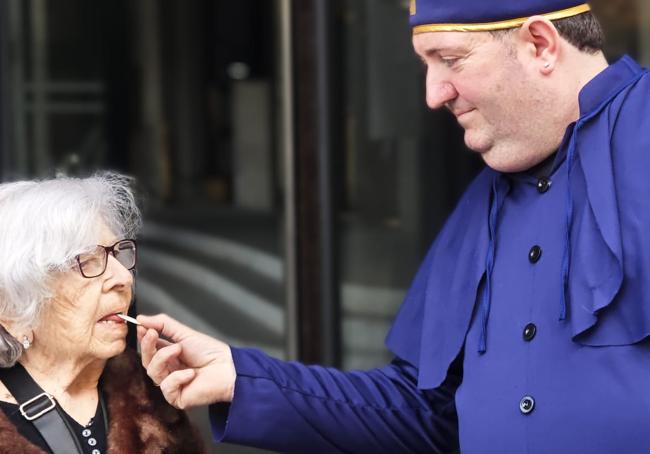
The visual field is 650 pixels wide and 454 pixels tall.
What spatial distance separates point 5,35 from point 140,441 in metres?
3.33

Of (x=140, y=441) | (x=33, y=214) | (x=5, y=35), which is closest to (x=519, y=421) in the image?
(x=140, y=441)

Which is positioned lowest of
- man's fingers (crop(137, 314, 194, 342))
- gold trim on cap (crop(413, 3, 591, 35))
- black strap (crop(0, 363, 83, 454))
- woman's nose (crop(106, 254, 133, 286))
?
black strap (crop(0, 363, 83, 454))

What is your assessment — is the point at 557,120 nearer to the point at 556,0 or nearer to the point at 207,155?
the point at 556,0

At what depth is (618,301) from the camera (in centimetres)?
200

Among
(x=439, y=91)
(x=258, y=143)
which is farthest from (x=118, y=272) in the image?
(x=258, y=143)

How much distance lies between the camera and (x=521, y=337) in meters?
2.12

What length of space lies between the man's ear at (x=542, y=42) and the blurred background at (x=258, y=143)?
1.51m

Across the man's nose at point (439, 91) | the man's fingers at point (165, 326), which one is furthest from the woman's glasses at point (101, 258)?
the man's nose at point (439, 91)

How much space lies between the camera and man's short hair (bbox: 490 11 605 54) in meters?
2.11

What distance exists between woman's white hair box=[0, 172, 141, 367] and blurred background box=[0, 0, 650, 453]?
1.19 m

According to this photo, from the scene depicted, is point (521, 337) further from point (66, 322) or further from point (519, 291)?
point (66, 322)

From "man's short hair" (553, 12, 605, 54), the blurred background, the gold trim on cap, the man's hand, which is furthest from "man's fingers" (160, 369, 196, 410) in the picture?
the blurred background

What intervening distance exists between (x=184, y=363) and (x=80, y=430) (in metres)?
0.22

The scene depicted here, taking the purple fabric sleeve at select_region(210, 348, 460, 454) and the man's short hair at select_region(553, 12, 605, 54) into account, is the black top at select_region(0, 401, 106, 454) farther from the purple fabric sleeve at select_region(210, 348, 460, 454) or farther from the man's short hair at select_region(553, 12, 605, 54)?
the man's short hair at select_region(553, 12, 605, 54)
